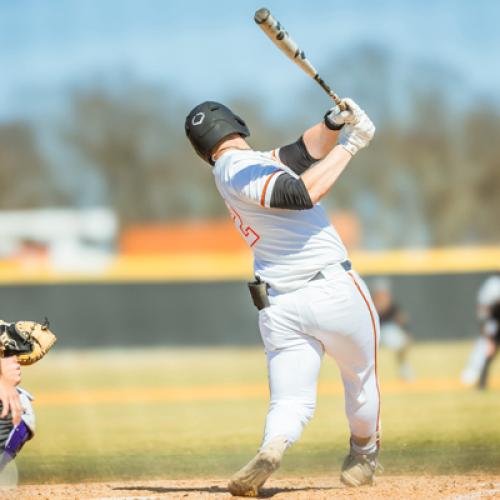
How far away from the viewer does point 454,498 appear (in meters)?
4.55

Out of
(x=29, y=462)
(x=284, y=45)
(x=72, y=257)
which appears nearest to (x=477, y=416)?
(x=29, y=462)

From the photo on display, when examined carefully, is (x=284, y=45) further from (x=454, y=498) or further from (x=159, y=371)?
(x=159, y=371)

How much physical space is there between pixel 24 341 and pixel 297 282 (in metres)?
1.31

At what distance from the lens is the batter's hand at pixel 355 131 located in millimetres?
4725

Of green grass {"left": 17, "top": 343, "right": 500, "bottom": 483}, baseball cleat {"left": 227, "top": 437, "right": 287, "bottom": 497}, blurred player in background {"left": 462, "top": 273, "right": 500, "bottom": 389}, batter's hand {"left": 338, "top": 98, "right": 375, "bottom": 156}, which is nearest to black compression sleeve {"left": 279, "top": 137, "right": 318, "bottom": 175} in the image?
batter's hand {"left": 338, "top": 98, "right": 375, "bottom": 156}

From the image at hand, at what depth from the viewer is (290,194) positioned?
4520 mm

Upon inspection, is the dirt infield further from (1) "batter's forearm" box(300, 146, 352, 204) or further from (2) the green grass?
(1) "batter's forearm" box(300, 146, 352, 204)

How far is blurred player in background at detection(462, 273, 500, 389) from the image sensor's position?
39.1ft

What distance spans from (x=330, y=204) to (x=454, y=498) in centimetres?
3021

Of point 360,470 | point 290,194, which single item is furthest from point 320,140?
point 360,470

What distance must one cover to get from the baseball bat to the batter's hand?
0.21ft

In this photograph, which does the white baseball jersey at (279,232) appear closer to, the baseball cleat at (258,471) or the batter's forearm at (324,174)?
the batter's forearm at (324,174)

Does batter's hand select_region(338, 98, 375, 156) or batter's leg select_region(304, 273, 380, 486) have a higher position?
batter's hand select_region(338, 98, 375, 156)

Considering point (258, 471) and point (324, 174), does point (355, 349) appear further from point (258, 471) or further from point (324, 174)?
point (324, 174)
